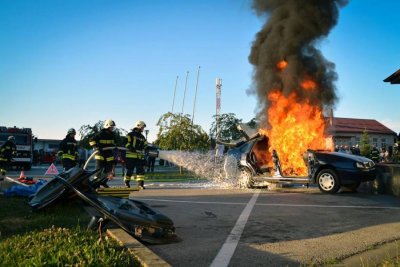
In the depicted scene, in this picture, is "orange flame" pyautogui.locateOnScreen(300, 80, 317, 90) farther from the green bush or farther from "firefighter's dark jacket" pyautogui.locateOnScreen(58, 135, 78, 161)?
the green bush

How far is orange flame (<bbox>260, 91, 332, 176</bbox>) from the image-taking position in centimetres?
1349

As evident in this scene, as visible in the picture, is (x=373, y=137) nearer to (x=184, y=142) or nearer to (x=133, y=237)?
(x=184, y=142)

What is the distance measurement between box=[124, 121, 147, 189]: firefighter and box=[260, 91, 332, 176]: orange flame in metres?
4.23

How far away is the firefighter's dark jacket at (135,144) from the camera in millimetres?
12188

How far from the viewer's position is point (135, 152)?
12.2 meters

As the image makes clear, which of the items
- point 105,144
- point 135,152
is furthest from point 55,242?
point 135,152

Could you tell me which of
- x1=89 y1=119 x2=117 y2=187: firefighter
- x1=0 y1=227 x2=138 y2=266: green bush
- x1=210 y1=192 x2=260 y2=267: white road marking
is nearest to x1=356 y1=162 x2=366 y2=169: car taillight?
x1=210 y1=192 x2=260 y2=267: white road marking

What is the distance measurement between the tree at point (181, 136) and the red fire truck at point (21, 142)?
27.1 feet

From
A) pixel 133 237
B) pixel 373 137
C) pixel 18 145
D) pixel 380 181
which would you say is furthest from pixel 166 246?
pixel 373 137

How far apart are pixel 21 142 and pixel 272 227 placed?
77.6 ft

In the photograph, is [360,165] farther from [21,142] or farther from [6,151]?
[21,142]

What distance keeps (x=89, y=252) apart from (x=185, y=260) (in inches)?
41.1

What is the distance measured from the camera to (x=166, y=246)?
5.05 m

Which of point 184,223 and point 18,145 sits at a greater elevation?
point 18,145
